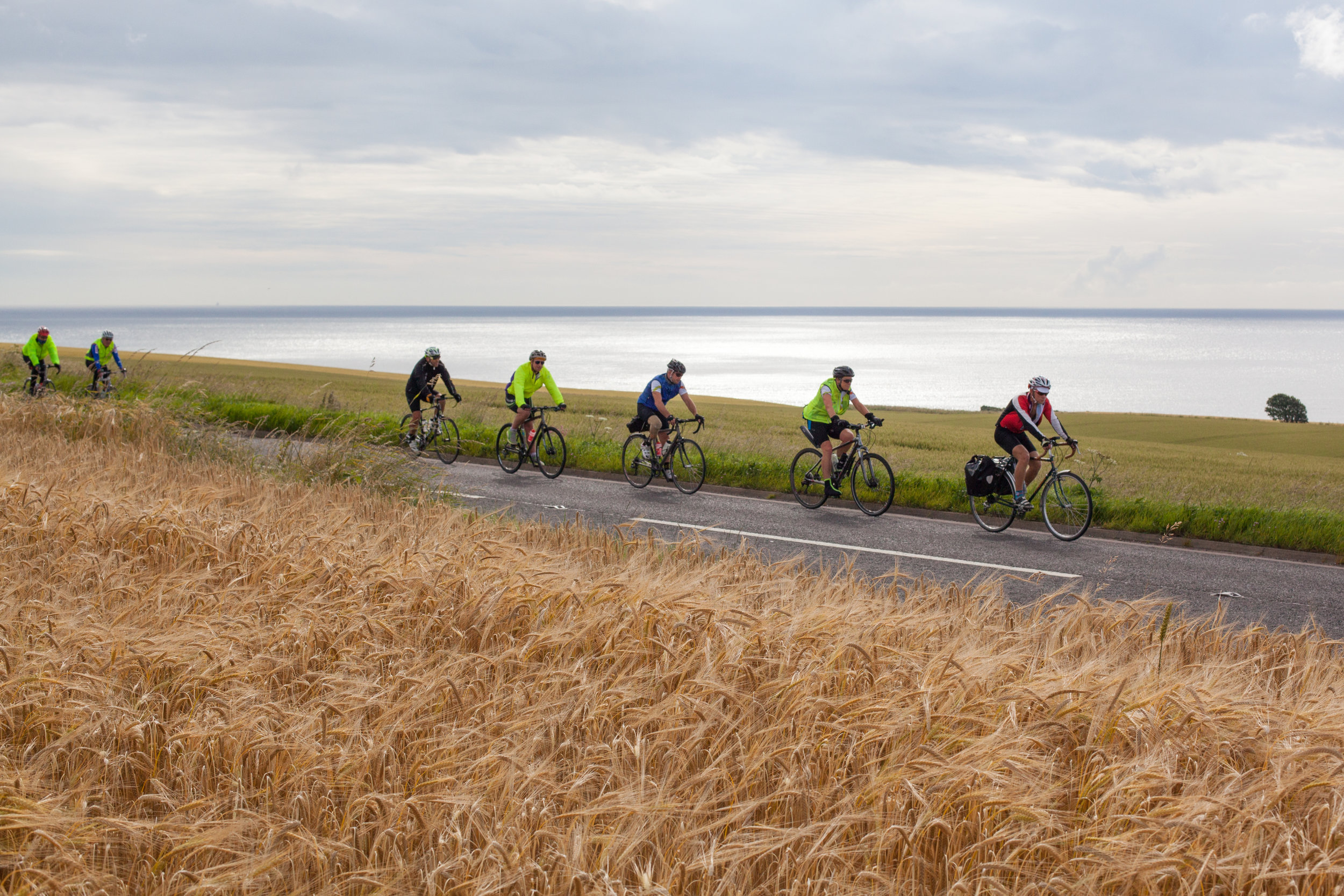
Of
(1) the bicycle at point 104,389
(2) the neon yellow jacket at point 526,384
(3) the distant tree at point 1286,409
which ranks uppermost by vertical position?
(3) the distant tree at point 1286,409

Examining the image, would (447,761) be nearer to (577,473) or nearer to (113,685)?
(113,685)

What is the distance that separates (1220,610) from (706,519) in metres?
9.12

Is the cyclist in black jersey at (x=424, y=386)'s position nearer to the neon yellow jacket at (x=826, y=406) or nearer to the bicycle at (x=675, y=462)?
the bicycle at (x=675, y=462)

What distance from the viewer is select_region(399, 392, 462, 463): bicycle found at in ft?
64.9

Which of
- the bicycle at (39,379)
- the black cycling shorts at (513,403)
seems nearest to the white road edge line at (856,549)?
the black cycling shorts at (513,403)

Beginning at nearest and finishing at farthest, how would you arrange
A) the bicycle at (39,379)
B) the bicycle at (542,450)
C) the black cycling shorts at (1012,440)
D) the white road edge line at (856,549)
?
the white road edge line at (856,549) < the black cycling shorts at (1012,440) < the bicycle at (39,379) < the bicycle at (542,450)

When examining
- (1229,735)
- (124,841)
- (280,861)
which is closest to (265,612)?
(124,841)

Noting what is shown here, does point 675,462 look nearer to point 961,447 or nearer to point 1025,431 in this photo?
point 1025,431

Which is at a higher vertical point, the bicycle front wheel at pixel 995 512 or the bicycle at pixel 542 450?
the bicycle at pixel 542 450

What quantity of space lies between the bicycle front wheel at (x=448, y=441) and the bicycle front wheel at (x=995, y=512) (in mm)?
11125

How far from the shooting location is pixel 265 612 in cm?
373

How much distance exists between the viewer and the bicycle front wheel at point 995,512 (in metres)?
13.5

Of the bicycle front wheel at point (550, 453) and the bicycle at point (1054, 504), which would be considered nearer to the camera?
the bicycle at point (1054, 504)

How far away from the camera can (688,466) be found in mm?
16312
